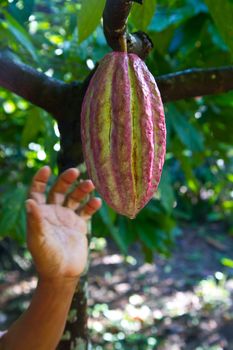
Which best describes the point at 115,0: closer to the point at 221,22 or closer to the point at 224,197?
the point at 221,22

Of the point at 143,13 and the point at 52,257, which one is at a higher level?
the point at 143,13

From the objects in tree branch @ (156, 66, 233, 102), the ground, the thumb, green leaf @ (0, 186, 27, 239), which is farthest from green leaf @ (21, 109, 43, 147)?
the ground

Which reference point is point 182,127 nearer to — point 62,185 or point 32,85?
point 62,185

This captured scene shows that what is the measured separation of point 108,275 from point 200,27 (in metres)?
3.17

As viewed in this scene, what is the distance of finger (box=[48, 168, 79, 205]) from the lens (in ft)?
3.66

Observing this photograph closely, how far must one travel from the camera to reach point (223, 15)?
0.74 meters

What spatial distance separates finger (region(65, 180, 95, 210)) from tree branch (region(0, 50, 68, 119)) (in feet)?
0.58

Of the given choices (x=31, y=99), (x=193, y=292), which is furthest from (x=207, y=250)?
(x=31, y=99)

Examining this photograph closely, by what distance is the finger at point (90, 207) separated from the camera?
124 cm

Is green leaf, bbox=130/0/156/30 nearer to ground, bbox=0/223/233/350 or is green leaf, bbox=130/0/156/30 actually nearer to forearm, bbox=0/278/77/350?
forearm, bbox=0/278/77/350

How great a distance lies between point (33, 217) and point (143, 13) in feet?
1.76

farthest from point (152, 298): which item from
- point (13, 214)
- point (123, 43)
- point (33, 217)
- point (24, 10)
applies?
point (123, 43)

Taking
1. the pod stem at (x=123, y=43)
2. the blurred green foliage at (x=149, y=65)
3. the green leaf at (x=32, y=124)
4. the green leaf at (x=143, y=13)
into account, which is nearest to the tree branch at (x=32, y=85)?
the blurred green foliage at (x=149, y=65)

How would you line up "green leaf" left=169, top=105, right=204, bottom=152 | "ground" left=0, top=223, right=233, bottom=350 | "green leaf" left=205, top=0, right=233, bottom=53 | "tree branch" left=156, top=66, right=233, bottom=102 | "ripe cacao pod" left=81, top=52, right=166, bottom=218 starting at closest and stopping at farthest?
"ripe cacao pod" left=81, top=52, right=166, bottom=218
"green leaf" left=205, top=0, right=233, bottom=53
"tree branch" left=156, top=66, right=233, bottom=102
"green leaf" left=169, top=105, right=204, bottom=152
"ground" left=0, top=223, right=233, bottom=350
